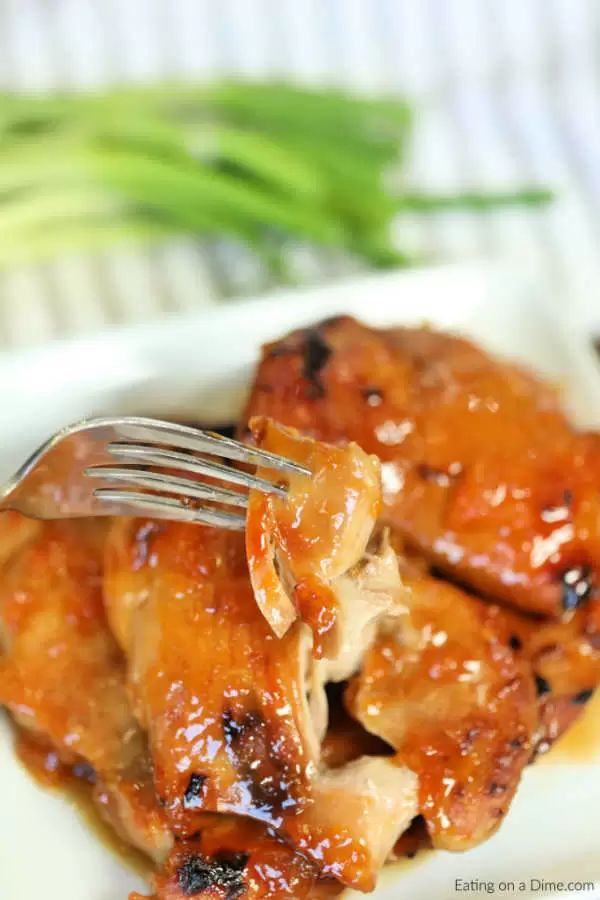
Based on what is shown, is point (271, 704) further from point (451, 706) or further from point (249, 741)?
point (451, 706)

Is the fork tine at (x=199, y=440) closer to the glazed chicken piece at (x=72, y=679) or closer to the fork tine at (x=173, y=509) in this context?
the fork tine at (x=173, y=509)

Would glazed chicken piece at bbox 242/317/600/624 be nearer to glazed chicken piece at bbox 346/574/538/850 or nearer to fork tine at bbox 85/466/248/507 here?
glazed chicken piece at bbox 346/574/538/850

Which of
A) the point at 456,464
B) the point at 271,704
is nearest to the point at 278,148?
the point at 456,464

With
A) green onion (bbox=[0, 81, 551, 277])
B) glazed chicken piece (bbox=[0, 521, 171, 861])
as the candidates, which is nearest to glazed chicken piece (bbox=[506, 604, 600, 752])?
glazed chicken piece (bbox=[0, 521, 171, 861])

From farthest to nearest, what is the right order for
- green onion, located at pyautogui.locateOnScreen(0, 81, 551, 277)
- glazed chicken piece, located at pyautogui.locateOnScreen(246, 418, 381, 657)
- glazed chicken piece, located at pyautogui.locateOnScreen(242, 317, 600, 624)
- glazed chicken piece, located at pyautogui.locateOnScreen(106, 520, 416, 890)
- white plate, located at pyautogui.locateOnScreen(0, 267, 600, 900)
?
1. green onion, located at pyautogui.locateOnScreen(0, 81, 551, 277)
2. glazed chicken piece, located at pyautogui.locateOnScreen(242, 317, 600, 624)
3. white plate, located at pyautogui.locateOnScreen(0, 267, 600, 900)
4. glazed chicken piece, located at pyautogui.locateOnScreen(106, 520, 416, 890)
5. glazed chicken piece, located at pyautogui.locateOnScreen(246, 418, 381, 657)

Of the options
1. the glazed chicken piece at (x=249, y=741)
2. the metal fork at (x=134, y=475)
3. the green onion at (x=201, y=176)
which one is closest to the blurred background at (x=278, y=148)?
the green onion at (x=201, y=176)

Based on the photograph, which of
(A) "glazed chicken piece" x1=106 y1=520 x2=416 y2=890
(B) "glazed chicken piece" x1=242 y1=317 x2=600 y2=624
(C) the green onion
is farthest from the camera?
(C) the green onion
